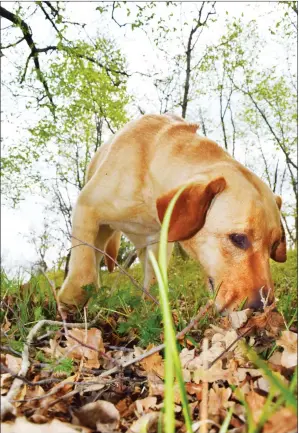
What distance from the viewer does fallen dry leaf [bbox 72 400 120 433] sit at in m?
1.43

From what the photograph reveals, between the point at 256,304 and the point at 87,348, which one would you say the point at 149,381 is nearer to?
the point at 87,348

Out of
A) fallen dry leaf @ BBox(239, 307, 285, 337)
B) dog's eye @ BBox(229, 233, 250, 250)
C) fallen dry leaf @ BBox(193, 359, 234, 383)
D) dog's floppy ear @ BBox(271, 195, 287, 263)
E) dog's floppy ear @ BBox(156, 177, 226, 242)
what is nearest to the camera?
fallen dry leaf @ BBox(193, 359, 234, 383)

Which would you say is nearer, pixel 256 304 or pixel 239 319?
pixel 239 319

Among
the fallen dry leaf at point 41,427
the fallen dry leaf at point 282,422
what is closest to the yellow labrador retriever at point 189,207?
the fallen dry leaf at point 41,427

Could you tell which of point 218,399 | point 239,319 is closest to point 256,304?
point 239,319

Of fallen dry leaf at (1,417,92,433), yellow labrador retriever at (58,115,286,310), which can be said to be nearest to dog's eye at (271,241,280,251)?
yellow labrador retriever at (58,115,286,310)

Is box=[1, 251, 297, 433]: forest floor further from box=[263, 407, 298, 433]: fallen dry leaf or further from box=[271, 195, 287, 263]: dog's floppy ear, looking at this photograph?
box=[271, 195, 287, 263]: dog's floppy ear

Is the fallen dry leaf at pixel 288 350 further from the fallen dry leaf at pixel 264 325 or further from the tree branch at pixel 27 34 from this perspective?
the tree branch at pixel 27 34

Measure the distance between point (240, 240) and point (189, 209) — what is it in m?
0.49

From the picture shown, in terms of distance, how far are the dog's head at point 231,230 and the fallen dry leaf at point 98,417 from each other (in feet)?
6.32

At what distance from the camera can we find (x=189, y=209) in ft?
11.3

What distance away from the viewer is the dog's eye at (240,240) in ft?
11.7

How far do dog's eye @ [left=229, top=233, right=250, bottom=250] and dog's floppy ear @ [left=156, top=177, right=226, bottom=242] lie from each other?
0.89 feet

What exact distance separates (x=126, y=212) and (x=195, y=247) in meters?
0.74
